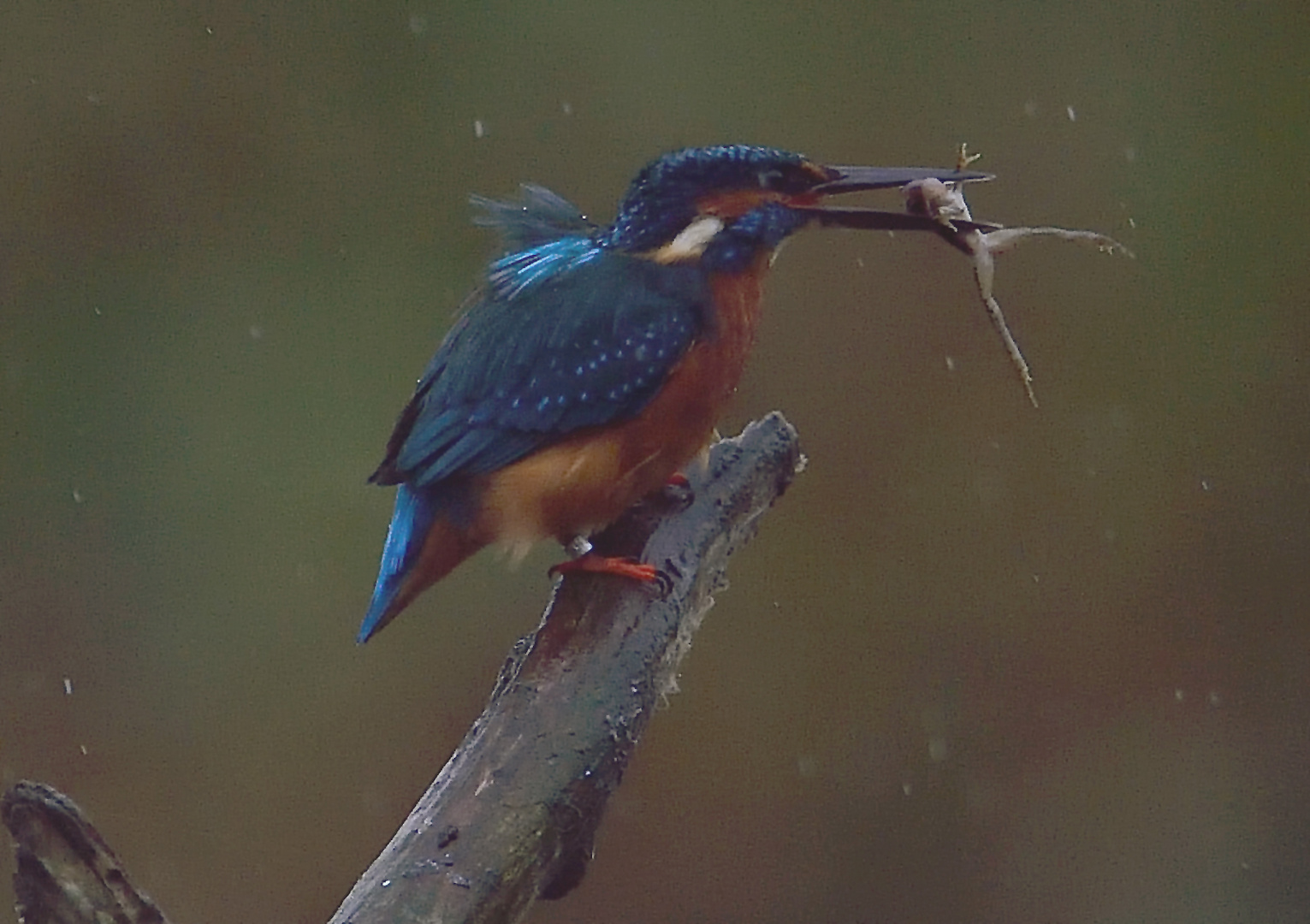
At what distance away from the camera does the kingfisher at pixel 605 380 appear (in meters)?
1.57

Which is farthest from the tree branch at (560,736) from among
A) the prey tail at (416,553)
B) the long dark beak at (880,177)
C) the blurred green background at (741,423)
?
the blurred green background at (741,423)

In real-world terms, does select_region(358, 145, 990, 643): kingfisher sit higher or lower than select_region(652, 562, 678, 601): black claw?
higher

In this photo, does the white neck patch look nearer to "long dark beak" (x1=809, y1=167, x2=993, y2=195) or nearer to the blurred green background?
"long dark beak" (x1=809, y1=167, x2=993, y2=195)

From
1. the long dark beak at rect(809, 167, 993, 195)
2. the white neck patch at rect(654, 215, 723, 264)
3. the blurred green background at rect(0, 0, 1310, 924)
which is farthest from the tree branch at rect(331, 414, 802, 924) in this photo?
the blurred green background at rect(0, 0, 1310, 924)

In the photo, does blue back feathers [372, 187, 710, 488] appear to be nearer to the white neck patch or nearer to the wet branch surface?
the white neck patch

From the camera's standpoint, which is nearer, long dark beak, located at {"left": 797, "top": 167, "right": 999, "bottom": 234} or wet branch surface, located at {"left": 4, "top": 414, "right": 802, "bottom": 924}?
wet branch surface, located at {"left": 4, "top": 414, "right": 802, "bottom": 924}

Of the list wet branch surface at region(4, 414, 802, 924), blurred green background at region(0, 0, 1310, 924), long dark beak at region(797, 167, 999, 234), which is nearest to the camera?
wet branch surface at region(4, 414, 802, 924)

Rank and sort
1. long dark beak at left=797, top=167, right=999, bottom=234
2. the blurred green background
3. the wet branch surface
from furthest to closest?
the blurred green background, long dark beak at left=797, top=167, right=999, bottom=234, the wet branch surface

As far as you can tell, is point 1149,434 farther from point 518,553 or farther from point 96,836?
Answer: point 96,836

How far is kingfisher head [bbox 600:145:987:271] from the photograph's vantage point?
157cm

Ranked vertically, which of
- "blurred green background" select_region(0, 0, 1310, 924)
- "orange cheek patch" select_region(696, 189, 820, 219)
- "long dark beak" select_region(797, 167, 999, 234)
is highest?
"orange cheek patch" select_region(696, 189, 820, 219)

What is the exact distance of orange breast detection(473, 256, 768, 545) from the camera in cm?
158

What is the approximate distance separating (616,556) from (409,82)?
65.0 inches

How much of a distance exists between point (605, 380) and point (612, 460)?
8 cm
